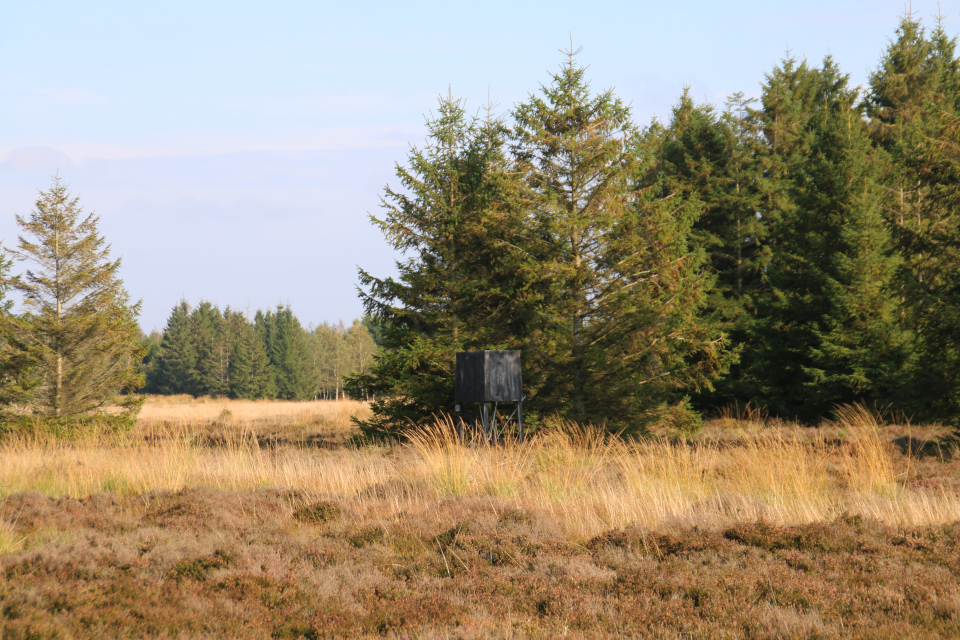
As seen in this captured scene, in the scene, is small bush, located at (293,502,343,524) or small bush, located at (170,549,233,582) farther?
small bush, located at (293,502,343,524)

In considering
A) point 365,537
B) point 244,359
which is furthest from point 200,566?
point 244,359

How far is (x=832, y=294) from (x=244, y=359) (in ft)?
211

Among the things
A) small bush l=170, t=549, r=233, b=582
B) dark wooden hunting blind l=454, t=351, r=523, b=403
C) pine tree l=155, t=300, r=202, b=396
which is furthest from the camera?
pine tree l=155, t=300, r=202, b=396

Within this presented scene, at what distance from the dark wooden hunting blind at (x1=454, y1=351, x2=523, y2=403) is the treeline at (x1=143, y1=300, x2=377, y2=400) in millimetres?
63686

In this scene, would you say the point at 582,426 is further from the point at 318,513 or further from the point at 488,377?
the point at 318,513

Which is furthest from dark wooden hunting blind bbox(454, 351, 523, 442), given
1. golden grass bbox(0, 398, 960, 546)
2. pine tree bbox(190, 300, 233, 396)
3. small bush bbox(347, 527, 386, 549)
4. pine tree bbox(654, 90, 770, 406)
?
pine tree bbox(190, 300, 233, 396)

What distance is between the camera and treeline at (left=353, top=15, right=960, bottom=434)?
1500 centimetres

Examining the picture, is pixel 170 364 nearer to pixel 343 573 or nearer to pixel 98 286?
pixel 98 286

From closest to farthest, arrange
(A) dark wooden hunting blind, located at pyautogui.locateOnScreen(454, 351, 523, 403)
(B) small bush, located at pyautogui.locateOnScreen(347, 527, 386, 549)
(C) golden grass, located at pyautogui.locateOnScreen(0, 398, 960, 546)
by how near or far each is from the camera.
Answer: (B) small bush, located at pyautogui.locateOnScreen(347, 527, 386, 549), (C) golden grass, located at pyautogui.locateOnScreen(0, 398, 960, 546), (A) dark wooden hunting blind, located at pyautogui.locateOnScreen(454, 351, 523, 403)

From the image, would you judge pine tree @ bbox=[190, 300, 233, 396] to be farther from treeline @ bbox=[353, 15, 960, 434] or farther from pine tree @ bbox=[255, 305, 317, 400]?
treeline @ bbox=[353, 15, 960, 434]

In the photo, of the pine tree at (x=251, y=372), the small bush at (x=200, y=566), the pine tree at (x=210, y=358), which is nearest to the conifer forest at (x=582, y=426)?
the small bush at (x=200, y=566)

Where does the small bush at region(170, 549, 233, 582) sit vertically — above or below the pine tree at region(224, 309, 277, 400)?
below

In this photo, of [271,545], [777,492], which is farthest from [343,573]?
[777,492]

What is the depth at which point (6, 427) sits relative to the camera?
18906 mm
